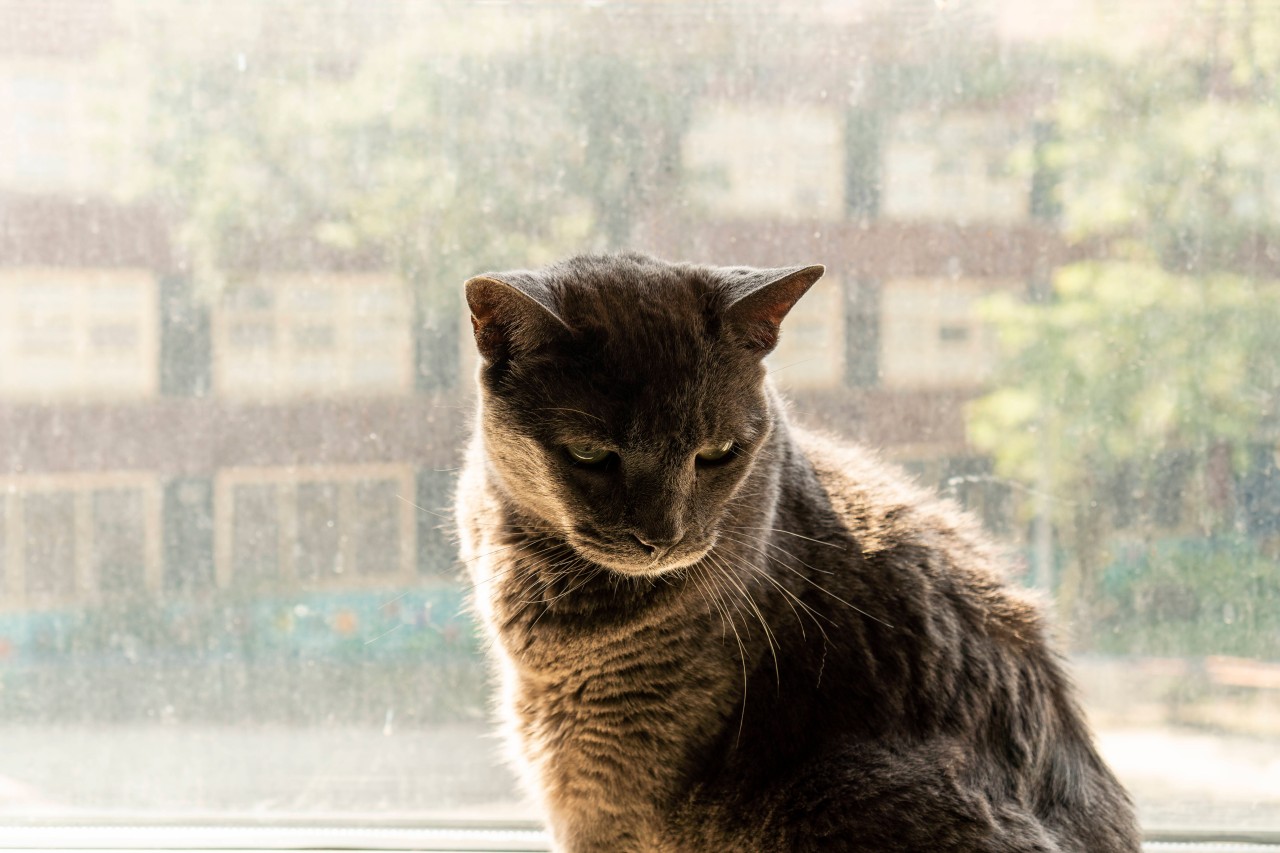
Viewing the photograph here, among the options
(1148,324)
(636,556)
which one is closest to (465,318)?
(636,556)

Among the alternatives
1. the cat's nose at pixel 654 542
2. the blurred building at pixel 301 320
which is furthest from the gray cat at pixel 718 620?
the blurred building at pixel 301 320

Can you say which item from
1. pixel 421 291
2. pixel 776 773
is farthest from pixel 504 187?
pixel 776 773

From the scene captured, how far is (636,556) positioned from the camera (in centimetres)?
105

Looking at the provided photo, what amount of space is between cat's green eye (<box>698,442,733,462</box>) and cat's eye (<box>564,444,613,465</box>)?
96 mm

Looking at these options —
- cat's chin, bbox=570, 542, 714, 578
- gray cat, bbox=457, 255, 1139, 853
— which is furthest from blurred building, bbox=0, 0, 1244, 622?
cat's chin, bbox=570, 542, 714, 578

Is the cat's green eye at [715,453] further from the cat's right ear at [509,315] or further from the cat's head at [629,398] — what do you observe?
the cat's right ear at [509,315]

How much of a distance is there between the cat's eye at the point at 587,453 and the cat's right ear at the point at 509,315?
4.1 inches

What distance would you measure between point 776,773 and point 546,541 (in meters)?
0.32

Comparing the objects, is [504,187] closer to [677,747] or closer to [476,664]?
[476,664]

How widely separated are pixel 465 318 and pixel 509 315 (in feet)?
1.45

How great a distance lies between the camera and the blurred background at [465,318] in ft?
4.71

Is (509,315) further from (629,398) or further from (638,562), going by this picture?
(638,562)

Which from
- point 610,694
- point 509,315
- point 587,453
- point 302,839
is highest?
point 509,315

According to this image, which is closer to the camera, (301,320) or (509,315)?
(509,315)
